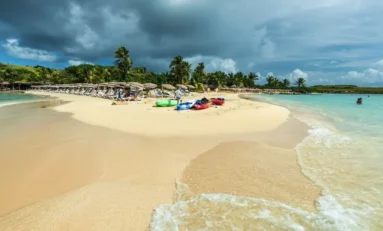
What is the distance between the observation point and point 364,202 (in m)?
5.75

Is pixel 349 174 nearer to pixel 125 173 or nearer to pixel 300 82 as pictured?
pixel 125 173

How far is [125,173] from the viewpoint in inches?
278

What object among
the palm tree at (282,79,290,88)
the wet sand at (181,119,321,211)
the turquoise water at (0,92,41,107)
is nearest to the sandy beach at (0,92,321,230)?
the wet sand at (181,119,321,211)

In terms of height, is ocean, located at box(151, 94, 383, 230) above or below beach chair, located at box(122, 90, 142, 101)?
below

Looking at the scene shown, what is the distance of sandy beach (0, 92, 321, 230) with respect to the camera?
496 cm

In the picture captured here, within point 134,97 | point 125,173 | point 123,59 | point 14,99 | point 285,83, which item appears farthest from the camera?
point 285,83

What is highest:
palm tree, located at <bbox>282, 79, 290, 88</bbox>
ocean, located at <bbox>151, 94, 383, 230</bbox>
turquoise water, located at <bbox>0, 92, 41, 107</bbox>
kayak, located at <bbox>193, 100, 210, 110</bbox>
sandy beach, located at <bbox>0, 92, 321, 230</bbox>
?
palm tree, located at <bbox>282, 79, 290, 88</bbox>

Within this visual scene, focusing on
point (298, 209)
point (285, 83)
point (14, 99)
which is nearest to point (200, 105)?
point (298, 209)

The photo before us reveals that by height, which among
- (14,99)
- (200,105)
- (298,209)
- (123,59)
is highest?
(123,59)

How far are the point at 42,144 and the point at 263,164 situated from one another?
890 cm

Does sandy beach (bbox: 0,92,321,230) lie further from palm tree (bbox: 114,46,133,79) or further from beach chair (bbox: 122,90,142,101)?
palm tree (bbox: 114,46,133,79)

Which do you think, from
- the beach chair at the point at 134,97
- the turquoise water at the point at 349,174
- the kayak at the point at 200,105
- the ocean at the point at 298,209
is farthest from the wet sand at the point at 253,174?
the beach chair at the point at 134,97

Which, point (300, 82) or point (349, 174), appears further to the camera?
point (300, 82)

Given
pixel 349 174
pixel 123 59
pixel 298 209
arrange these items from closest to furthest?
pixel 298 209 < pixel 349 174 < pixel 123 59
